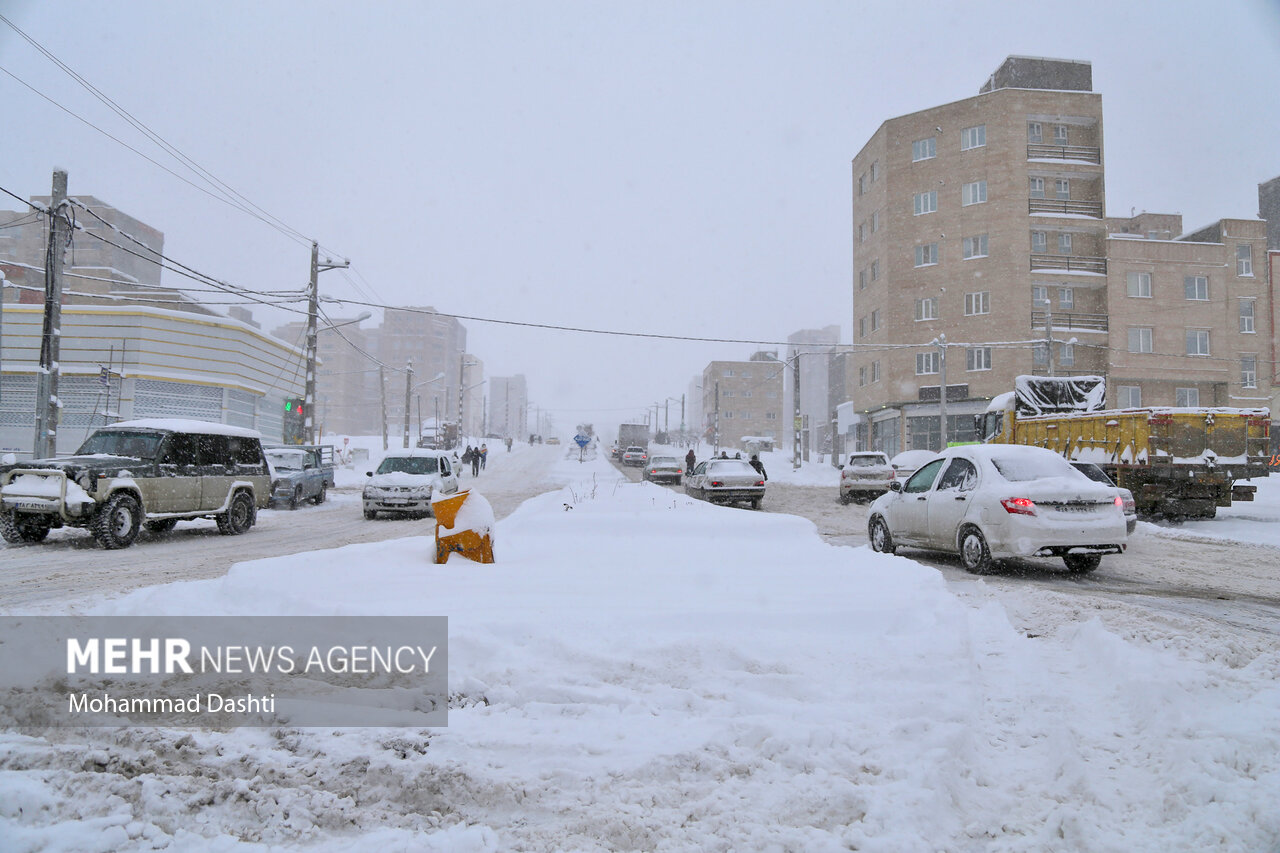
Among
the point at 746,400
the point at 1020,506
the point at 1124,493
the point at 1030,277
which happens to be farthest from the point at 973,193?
the point at 746,400

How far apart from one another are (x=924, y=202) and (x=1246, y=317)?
23.4 metres

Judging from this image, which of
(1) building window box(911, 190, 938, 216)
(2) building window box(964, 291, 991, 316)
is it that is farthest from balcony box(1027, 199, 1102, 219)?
(2) building window box(964, 291, 991, 316)

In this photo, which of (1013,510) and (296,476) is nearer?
(1013,510)

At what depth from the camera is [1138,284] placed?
41.7 meters

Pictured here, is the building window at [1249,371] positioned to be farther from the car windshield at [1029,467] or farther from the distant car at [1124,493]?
the car windshield at [1029,467]

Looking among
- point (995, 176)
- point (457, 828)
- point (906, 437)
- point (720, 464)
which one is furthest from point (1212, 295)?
point (457, 828)

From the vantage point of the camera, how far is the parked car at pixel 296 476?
21.5m

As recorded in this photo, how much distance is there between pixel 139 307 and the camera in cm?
3444

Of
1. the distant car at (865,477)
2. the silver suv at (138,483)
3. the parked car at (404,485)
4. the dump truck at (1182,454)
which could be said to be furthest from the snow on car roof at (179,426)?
the dump truck at (1182,454)

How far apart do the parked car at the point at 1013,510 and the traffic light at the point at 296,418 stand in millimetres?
23508

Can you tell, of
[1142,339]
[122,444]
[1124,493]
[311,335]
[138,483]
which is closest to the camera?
[1124,493]

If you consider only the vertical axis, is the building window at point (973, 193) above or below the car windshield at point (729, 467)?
above

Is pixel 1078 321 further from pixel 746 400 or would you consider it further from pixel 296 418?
pixel 746 400

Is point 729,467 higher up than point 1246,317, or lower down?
lower down
